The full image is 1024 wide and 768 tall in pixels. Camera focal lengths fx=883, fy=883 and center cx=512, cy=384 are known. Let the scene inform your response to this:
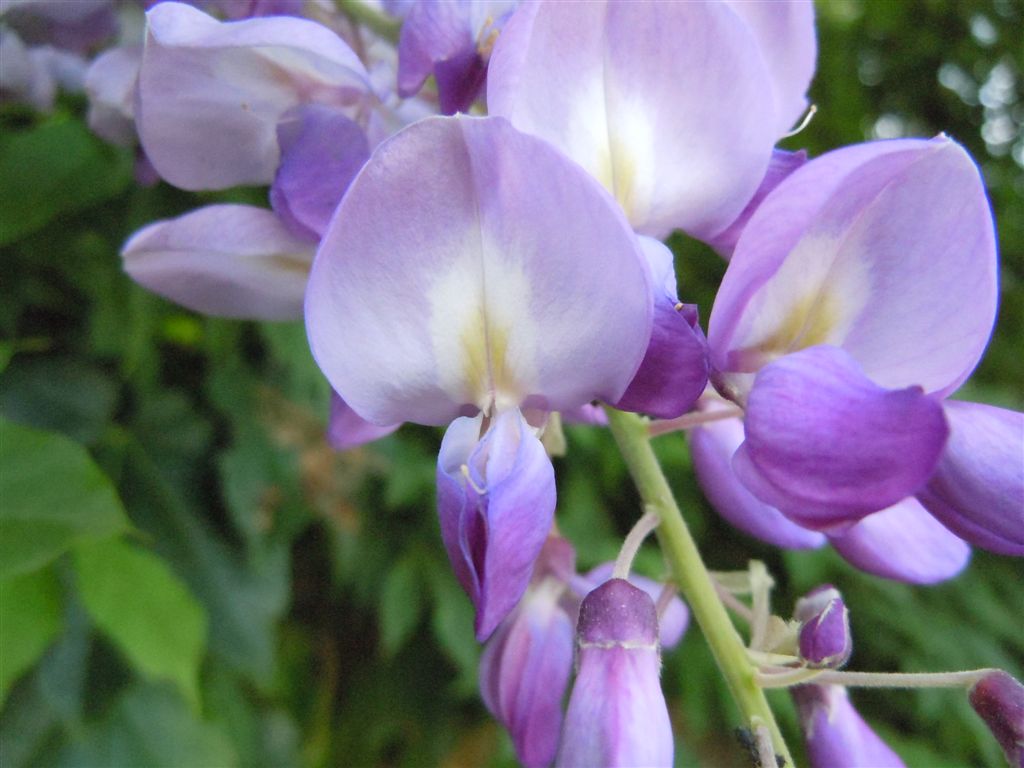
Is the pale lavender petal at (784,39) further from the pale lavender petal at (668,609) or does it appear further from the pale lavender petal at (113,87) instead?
the pale lavender petal at (113,87)

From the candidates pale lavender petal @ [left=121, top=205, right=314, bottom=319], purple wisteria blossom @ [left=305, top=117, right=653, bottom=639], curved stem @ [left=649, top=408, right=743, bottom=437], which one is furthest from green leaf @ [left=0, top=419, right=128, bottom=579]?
curved stem @ [left=649, top=408, right=743, bottom=437]

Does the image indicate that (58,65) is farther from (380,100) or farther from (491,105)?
(491,105)

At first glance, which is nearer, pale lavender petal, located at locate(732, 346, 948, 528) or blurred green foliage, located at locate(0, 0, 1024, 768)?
pale lavender petal, located at locate(732, 346, 948, 528)

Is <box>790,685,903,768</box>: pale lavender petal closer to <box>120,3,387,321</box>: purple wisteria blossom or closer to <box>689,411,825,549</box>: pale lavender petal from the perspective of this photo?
<box>689,411,825,549</box>: pale lavender petal

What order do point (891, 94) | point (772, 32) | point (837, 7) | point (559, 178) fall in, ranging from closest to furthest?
point (559, 178)
point (772, 32)
point (837, 7)
point (891, 94)

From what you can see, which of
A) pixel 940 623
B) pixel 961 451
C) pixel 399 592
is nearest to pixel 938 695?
pixel 940 623

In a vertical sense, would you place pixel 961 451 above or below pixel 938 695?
above
